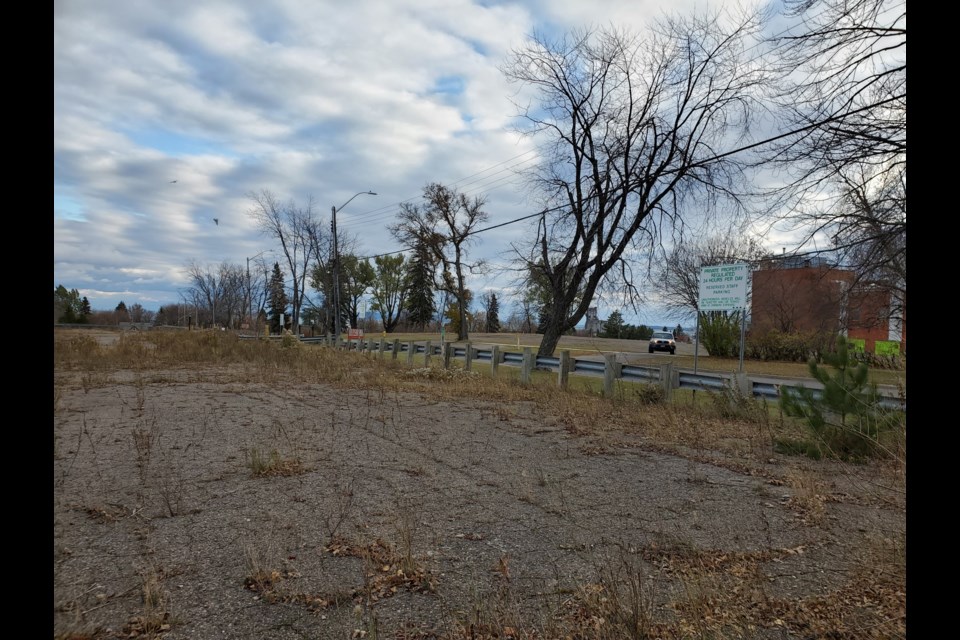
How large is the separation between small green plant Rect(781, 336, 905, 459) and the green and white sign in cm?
885

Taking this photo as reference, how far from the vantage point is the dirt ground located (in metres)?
2.82

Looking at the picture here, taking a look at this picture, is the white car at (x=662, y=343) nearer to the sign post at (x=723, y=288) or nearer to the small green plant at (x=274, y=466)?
the sign post at (x=723, y=288)

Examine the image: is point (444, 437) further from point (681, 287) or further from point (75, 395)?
point (681, 287)

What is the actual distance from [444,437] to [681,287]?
3980 centimetres

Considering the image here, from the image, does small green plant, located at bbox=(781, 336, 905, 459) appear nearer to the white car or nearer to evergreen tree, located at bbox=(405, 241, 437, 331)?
the white car

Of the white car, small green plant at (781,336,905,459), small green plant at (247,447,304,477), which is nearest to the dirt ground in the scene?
small green plant at (247,447,304,477)

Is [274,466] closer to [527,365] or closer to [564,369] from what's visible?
[564,369]

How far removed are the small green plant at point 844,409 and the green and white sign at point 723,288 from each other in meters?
8.85

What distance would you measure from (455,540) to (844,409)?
16.7 ft

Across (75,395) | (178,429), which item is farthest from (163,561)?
(75,395)

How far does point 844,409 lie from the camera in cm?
662

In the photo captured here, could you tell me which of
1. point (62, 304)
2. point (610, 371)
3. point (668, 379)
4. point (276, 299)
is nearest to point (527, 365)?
point (610, 371)

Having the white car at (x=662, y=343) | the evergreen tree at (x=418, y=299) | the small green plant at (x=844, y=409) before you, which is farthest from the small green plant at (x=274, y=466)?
the evergreen tree at (x=418, y=299)
